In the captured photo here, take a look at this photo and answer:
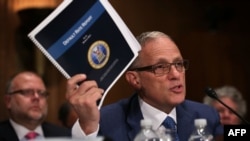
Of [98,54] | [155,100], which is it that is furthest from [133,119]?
[98,54]

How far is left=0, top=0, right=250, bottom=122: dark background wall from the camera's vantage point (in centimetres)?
536

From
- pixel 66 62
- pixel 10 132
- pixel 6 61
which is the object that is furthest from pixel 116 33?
pixel 6 61

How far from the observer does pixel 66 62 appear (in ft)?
6.90

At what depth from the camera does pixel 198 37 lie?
555 cm

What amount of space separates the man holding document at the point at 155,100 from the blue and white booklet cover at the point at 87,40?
0.30 meters

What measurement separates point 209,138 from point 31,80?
200 centimetres

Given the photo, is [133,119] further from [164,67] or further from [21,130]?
[21,130]

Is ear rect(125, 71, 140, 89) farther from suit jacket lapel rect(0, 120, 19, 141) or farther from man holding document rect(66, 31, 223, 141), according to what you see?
suit jacket lapel rect(0, 120, 19, 141)

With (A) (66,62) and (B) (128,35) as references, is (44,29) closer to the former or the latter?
(A) (66,62)

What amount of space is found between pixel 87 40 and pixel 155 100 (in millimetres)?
534

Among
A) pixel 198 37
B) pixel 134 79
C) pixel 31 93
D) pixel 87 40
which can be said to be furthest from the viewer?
pixel 198 37

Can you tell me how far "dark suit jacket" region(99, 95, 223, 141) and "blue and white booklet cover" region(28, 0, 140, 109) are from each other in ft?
1.05

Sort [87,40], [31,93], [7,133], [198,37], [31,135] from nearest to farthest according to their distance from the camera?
1. [87,40]
2. [7,133]
3. [31,135]
4. [31,93]
5. [198,37]

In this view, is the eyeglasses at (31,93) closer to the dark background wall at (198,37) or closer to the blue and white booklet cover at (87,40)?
the dark background wall at (198,37)
